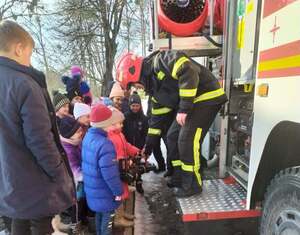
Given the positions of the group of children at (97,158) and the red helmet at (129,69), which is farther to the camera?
the red helmet at (129,69)

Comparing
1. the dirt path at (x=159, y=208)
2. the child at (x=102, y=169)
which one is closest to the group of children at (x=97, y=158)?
the child at (x=102, y=169)

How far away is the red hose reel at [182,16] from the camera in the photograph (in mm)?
3420

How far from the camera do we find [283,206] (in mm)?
1747

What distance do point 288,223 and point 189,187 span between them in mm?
1457

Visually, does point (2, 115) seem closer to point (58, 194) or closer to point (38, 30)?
point (58, 194)

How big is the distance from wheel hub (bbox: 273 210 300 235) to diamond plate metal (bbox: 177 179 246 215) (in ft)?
2.91

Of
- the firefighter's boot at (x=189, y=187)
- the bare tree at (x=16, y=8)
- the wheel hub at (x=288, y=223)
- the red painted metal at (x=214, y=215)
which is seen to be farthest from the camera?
the bare tree at (x=16, y=8)

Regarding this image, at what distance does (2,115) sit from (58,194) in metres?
0.62

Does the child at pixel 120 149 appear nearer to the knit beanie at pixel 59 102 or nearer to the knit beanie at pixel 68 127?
the knit beanie at pixel 68 127

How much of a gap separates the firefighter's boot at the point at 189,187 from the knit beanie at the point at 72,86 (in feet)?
6.97

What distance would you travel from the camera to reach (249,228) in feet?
9.08

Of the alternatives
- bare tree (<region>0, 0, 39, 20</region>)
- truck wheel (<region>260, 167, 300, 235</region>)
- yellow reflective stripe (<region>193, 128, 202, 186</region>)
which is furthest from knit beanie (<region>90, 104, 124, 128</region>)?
bare tree (<region>0, 0, 39, 20</region>)

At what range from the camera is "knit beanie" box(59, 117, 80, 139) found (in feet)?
10.2

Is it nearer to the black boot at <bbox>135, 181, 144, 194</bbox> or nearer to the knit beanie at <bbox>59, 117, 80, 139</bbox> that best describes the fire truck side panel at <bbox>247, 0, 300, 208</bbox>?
the knit beanie at <bbox>59, 117, 80, 139</bbox>
